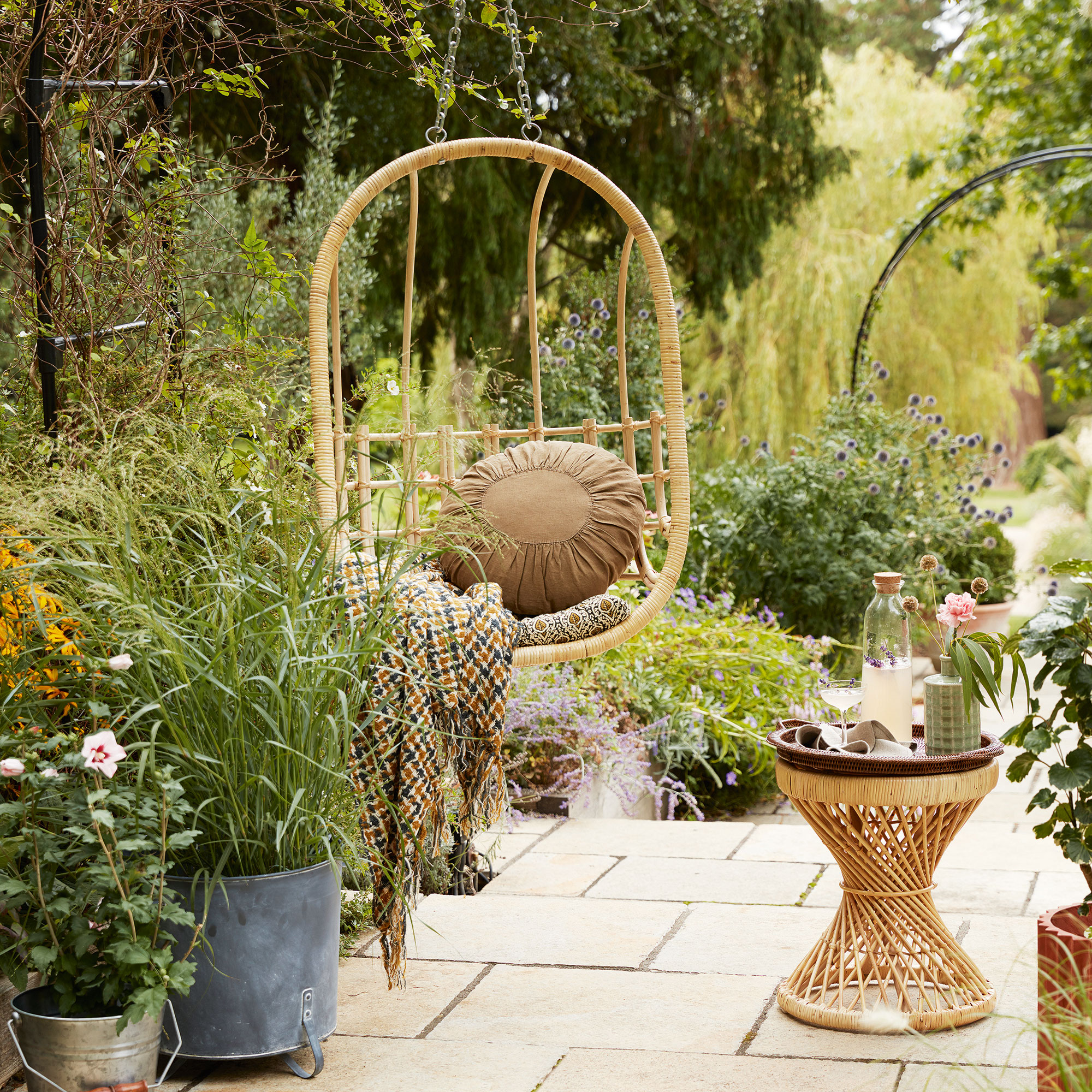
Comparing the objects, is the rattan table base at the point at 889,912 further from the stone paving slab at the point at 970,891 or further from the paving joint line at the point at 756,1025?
the stone paving slab at the point at 970,891

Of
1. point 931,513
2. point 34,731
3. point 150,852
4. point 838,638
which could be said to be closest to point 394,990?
point 150,852

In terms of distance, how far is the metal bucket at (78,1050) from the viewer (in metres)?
1.72

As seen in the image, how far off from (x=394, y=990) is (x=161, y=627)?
91 centimetres

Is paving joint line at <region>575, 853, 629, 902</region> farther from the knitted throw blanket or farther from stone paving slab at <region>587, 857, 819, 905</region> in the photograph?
the knitted throw blanket

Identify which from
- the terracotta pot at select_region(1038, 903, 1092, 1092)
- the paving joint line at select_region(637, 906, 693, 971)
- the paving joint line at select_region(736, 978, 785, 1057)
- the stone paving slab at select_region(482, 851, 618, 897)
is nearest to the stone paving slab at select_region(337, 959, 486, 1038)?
the paving joint line at select_region(637, 906, 693, 971)

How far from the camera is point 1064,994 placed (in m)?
1.45

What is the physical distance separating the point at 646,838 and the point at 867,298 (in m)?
6.81

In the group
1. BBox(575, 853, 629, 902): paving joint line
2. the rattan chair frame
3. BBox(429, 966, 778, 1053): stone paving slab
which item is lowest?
BBox(575, 853, 629, 902): paving joint line

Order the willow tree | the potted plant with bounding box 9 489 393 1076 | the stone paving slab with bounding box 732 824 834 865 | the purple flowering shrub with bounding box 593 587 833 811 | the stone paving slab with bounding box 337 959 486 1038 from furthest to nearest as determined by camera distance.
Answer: the willow tree → the purple flowering shrub with bounding box 593 587 833 811 → the stone paving slab with bounding box 732 824 834 865 → the stone paving slab with bounding box 337 959 486 1038 → the potted plant with bounding box 9 489 393 1076

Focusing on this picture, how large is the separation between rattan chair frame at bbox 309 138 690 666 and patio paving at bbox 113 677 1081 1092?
58 cm

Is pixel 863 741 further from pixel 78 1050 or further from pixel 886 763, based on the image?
pixel 78 1050

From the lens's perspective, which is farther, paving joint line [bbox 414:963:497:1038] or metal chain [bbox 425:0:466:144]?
metal chain [bbox 425:0:466:144]

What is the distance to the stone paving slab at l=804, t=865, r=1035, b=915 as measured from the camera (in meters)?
2.67

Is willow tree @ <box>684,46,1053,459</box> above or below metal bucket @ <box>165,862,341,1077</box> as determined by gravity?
above
